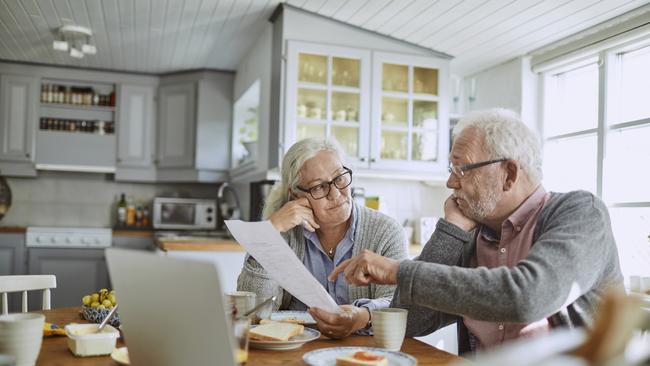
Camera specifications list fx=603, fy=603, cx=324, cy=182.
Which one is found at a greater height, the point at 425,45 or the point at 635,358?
the point at 425,45

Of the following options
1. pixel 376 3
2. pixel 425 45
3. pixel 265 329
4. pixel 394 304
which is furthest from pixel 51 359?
pixel 425 45

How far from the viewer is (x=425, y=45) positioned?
13.2 feet

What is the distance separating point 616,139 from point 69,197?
456 cm

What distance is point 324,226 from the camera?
206 cm

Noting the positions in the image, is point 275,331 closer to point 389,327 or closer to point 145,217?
point 389,327

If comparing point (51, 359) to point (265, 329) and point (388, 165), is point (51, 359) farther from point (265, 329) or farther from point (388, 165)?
point (388, 165)

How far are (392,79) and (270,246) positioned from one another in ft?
9.15

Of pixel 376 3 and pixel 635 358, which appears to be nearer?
pixel 635 358

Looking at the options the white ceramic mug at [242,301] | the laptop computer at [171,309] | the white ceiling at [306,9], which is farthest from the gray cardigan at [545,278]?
the white ceiling at [306,9]

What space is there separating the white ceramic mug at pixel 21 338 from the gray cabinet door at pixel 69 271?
3.96m

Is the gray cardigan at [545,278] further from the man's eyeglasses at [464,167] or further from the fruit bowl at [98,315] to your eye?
the fruit bowl at [98,315]

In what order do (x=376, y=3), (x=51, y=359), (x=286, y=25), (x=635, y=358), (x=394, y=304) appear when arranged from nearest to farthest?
1. (x=635, y=358)
2. (x=51, y=359)
3. (x=394, y=304)
4. (x=376, y=3)
5. (x=286, y=25)

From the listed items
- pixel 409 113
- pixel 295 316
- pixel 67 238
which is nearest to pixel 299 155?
pixel 295 316

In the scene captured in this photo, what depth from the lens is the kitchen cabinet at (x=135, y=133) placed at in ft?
17.6
